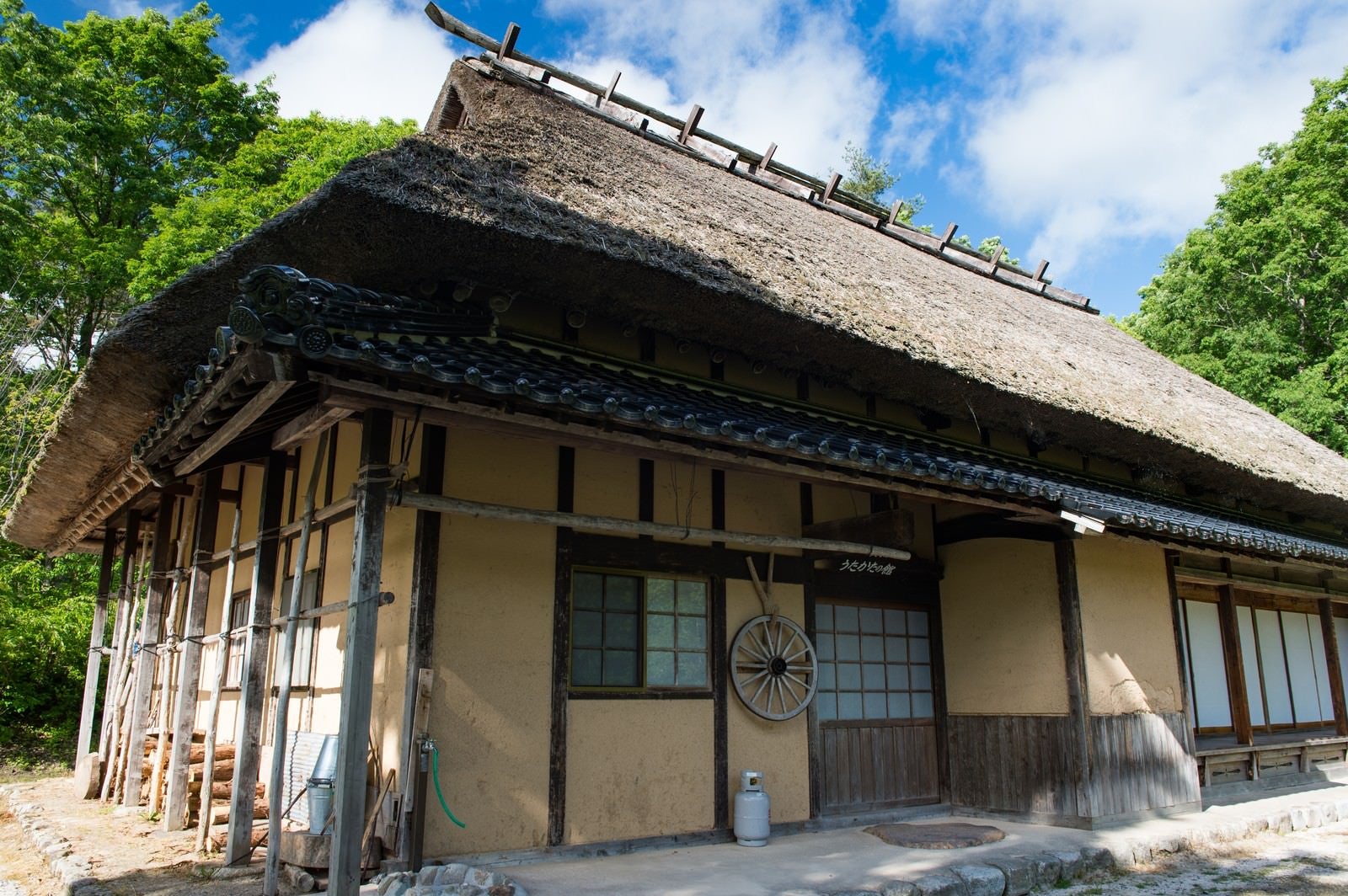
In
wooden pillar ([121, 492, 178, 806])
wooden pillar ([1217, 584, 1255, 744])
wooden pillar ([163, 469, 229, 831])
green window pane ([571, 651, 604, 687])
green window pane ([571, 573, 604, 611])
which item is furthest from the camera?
wooden pillar ([1217, 584, 1255, 744])

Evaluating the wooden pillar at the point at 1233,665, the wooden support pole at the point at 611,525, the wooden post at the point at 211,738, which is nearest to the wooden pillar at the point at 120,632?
the wooden post at the point at 211,738

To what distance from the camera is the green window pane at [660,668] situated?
216 inches

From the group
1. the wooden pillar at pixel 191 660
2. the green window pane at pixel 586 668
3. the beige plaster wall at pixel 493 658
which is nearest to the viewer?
the beige plaster wall at pixel 493 658

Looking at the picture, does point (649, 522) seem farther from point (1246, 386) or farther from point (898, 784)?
point (1246, 386)

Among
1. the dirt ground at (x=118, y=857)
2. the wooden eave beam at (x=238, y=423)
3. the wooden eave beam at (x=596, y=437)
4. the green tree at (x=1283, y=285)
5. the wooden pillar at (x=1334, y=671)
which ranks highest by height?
the green tree at (x=1283, y=285)

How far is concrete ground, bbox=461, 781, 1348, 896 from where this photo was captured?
14.5 feet

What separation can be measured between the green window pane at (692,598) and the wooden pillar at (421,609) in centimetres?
171

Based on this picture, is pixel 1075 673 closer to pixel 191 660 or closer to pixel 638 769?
pixel 638 769

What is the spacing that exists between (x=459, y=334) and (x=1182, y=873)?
18.3 ft

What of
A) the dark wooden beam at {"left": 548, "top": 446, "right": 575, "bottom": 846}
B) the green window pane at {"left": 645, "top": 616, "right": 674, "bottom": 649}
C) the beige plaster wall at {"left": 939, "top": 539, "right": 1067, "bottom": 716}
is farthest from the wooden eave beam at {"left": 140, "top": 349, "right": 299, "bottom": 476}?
the beige plaster wall at {"left": 939, "top": 539, "right": 1067, "bottom": 716}

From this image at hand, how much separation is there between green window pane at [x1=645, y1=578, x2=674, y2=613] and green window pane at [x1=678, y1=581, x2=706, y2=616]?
0.08 meters

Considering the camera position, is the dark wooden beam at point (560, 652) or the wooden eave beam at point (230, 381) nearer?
the wooden eave beam at point (230, 381)

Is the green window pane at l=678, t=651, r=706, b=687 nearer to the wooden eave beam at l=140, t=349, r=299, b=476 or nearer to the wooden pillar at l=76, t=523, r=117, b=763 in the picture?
the wooden eave beam at l=140, t=349, r=299, b=476

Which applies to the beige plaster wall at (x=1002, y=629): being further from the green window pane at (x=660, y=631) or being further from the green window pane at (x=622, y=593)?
the green window pane at (x=622, y=593)
